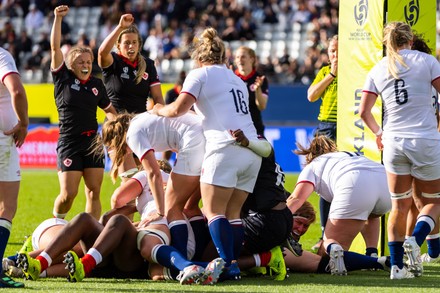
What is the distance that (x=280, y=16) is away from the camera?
88.1 ft

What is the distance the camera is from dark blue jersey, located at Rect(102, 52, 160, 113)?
32.8 ft

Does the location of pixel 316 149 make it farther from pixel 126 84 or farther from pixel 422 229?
pixel 126 84

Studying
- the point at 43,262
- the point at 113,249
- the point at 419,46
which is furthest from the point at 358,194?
the point at 43,262

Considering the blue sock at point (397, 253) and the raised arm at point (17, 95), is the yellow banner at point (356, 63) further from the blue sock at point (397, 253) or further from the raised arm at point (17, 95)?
the raised arm at point (17, 95)

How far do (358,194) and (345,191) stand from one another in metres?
0.11

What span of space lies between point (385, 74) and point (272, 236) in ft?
5.16

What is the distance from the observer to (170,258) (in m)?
6.93

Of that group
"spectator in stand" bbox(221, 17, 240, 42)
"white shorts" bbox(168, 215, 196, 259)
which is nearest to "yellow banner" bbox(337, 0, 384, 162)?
"white shorts" bbox(168, 215, 196, 259)

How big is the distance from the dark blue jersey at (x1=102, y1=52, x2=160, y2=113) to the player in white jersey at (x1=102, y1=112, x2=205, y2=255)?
8.06ft

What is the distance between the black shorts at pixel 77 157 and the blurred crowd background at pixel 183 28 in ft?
46.2

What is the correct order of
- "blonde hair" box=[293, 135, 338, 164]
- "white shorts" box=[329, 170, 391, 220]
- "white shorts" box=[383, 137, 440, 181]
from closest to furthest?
"white shorts" box=[383, 137, 440, 181]
"white shorts" box=[329, 170, 391, 220]
"blonde hair" box=[293, 135, 338, 164]

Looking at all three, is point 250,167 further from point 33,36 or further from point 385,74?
point 33,36

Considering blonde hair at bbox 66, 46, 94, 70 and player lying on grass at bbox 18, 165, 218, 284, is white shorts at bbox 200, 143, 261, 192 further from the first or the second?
blonde hair at bbox 66, 46, 94, 70

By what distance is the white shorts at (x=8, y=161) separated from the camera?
6840mm
